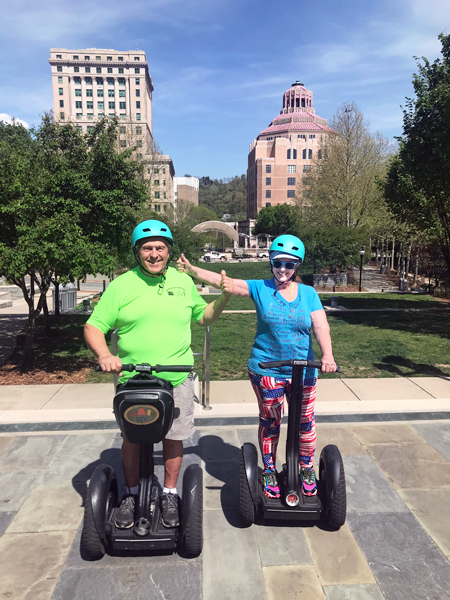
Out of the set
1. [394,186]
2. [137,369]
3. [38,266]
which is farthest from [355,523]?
[394,186]

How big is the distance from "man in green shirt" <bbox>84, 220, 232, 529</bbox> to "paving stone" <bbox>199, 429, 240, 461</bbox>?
1.31 meters

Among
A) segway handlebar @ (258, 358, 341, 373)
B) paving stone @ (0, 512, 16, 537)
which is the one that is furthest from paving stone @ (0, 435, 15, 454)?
segway handlebar @ (258, 358, 341, 373)

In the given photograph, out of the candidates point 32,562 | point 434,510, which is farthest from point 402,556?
point 32,562

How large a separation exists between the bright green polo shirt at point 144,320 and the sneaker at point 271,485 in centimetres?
100

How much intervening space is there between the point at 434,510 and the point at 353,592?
1160 mm

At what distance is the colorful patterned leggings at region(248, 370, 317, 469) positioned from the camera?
3041mm

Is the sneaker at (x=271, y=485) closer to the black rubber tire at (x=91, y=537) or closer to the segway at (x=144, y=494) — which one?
the segway at (x=144, y=494)

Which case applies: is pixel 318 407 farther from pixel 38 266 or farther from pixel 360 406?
pixel 38 266

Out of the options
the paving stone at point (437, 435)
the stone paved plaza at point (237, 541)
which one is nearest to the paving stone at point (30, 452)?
the stone paved plaza at point (237, 541)

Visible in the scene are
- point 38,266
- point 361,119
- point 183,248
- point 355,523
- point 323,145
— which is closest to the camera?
point 355,523

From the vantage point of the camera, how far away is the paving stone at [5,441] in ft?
14.0

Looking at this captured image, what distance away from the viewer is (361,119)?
3027 centimetres

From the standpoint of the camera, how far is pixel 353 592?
2516 mm

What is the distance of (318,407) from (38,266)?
459 centimetres
